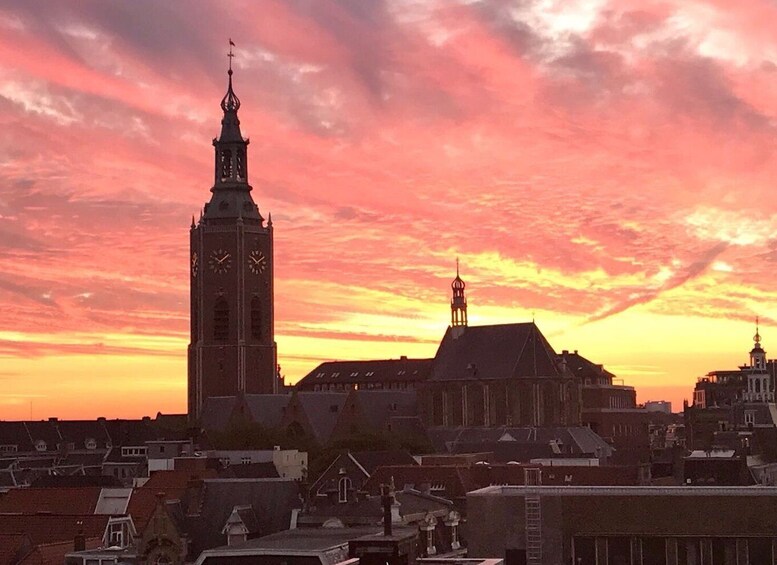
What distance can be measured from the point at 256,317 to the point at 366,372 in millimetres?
26872

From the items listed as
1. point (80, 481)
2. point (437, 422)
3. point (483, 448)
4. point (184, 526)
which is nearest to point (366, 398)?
point (437, 422)

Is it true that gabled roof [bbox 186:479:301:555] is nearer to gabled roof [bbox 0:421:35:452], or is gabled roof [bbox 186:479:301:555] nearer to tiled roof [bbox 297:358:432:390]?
gabled roof [bbox 0:421:35:452]

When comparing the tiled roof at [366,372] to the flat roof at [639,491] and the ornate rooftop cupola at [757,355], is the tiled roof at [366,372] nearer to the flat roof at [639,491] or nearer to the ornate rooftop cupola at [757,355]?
the ornate rooftop cupola at [757,355]

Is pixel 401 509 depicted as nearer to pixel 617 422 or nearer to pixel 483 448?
pixel 483 448

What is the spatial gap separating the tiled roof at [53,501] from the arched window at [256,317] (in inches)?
3700

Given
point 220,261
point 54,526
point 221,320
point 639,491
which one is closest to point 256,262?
point 220,261

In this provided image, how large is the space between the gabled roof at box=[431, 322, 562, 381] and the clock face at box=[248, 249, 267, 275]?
23146mm

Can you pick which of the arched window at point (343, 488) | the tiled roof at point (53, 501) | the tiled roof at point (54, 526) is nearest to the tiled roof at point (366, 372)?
the arched window at point (343, 488)

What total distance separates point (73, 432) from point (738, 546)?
116 m

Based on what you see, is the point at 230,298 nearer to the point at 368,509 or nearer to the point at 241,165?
the point at 241,165

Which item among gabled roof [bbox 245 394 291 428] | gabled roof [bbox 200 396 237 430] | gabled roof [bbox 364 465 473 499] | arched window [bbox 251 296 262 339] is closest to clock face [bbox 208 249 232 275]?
arched window [bbox 251 296 262 339]

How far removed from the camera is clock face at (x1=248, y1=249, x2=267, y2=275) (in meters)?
161

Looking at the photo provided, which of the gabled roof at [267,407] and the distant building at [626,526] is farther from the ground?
the gabled roof at [267,407]

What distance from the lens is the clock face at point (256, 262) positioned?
161000 millimetres
